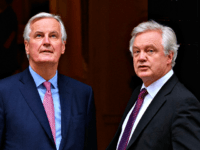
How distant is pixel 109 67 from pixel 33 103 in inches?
100.0

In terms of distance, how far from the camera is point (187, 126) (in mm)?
2047

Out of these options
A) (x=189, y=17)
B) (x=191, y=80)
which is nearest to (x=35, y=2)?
(x=189, y=17)

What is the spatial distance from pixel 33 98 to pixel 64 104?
278 millimetres

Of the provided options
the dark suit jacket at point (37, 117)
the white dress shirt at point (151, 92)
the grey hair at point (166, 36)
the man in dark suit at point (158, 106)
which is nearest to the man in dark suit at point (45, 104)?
the dark suit jacket at point (37, 117)

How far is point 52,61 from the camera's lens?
2.64 m

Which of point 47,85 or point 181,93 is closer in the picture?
point 181,93

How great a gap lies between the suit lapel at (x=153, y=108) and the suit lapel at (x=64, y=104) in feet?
1.87

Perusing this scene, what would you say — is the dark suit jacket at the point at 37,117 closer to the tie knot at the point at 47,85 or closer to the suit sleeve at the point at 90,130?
the suit sleeve at the point at 90,130

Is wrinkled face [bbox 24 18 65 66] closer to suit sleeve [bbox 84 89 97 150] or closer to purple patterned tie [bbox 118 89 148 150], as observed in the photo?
suit sleeve [bbox 84 89 97 150]

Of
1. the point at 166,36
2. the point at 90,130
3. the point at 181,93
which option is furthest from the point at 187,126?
the point at 90,130

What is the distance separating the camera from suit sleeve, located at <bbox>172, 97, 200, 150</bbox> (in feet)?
6.68

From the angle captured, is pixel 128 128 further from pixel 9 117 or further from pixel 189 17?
pixel 189 17

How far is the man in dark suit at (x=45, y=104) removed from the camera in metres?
2.45

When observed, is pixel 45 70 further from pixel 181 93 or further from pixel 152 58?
pixel 181 93
